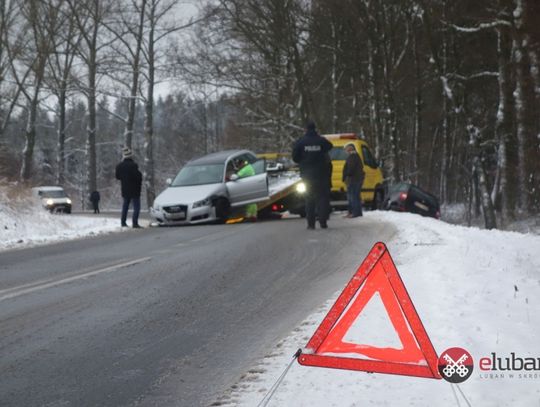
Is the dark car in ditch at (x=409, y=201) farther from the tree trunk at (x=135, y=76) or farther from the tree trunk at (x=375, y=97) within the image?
the tree trunk at (x=135, y=76)

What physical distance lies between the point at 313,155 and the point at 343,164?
8.18 meters

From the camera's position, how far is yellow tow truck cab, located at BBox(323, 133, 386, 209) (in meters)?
22.0

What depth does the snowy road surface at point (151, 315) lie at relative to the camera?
13.1 feet

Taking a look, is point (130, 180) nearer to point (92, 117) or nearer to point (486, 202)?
point (486, 202)

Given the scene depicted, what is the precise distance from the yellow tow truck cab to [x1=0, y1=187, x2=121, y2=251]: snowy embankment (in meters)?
7.01

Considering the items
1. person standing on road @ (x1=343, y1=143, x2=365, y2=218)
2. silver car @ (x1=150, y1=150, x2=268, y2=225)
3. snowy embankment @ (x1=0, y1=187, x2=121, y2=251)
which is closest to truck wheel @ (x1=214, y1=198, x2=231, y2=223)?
silver car @ (x1=150, y1=150, x2=268, y2=225)

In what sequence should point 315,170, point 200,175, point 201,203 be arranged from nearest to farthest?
point 315,170
point 201,203
point 200,175

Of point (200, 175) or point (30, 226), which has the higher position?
point (200, 175)

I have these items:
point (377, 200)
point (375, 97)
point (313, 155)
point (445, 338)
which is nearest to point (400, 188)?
point (377, 200)

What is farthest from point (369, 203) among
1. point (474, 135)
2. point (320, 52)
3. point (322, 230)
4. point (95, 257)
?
point (95, 257)

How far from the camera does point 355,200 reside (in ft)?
59.8

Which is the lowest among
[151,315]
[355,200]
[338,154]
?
[151,315]

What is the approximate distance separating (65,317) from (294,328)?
1.78 m

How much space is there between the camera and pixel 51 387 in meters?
3.93
